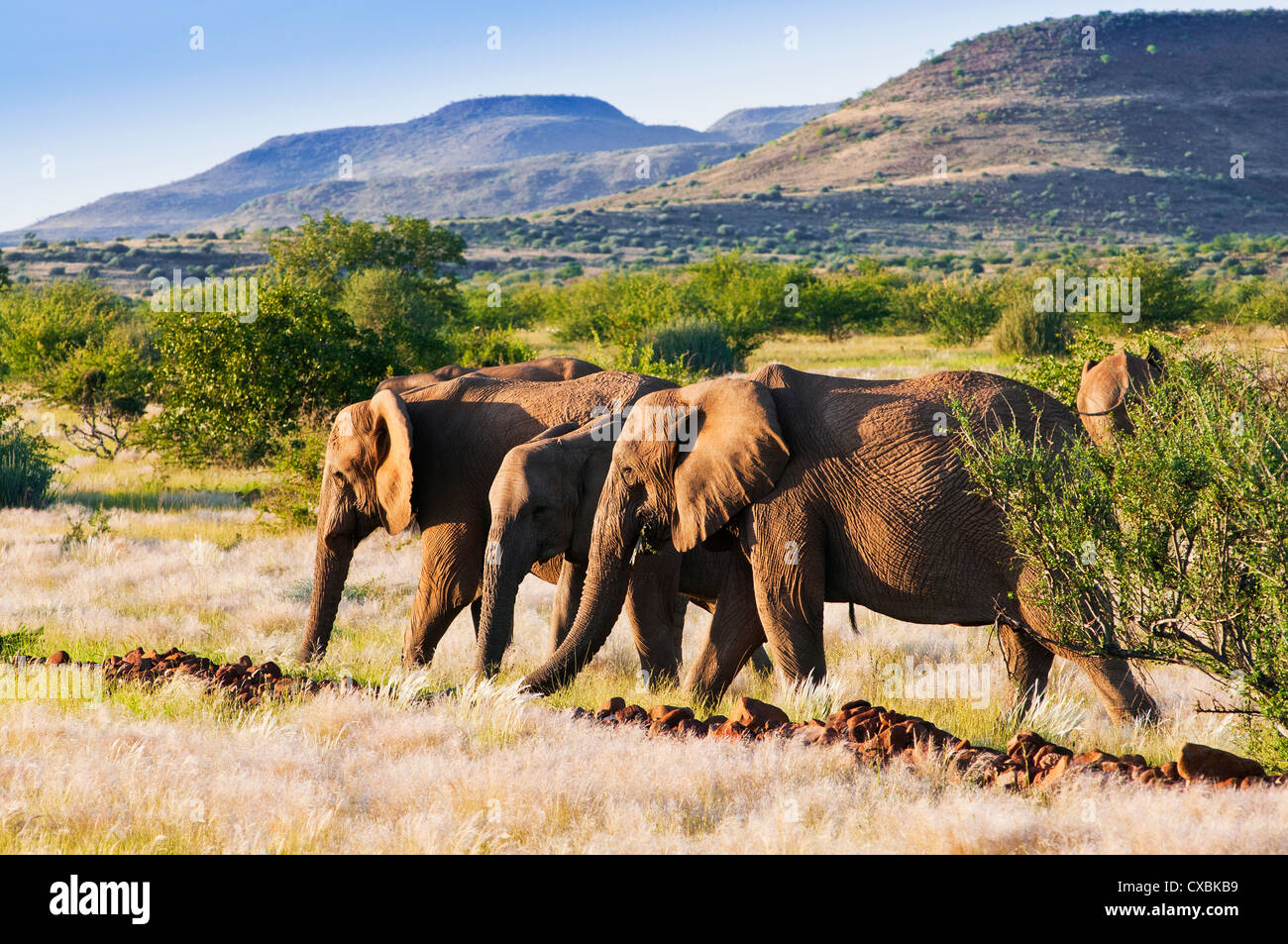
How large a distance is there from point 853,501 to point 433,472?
3.62m

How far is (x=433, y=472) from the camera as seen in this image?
31.4 feet

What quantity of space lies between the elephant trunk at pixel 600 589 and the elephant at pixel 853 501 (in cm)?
20

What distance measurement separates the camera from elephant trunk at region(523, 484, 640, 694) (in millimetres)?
8156

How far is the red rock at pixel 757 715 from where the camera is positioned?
700cm

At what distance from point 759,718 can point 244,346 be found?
16.0 m

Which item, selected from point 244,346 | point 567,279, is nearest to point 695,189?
point 567,279

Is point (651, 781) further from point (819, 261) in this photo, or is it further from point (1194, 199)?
point (1194, 199)

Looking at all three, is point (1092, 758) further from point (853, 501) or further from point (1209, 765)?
point (853, 501)

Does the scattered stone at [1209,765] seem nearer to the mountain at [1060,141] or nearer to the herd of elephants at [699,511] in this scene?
the herd of elephants at [699,511]

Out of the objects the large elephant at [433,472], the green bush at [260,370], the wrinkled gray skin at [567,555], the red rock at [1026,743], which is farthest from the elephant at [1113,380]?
the green bush at [260,370]
